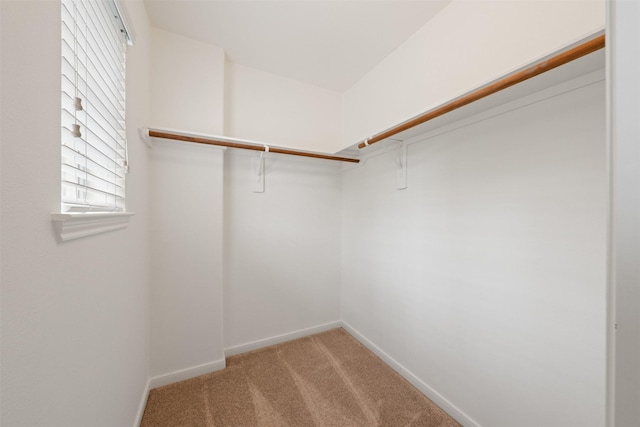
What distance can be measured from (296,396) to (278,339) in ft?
2.11

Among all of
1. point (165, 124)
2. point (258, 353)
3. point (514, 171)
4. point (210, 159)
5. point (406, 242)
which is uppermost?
point (165, 124)

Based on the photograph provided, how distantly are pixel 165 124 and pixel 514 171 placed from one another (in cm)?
217

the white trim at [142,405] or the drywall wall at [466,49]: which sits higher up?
the drywall wall at [466,49]

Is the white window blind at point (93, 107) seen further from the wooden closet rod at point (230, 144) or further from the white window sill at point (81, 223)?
the wooden closet rod at point (230, 144)

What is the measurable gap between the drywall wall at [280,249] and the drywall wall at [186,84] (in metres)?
0.36

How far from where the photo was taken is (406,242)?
1.66m

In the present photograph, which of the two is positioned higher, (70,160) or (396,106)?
(396,106)

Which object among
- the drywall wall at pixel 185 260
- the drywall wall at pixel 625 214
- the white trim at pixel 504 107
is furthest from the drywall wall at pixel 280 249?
the drywall wall at pixel 625 214

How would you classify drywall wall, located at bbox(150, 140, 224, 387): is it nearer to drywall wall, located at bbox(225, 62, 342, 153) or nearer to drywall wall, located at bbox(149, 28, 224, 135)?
drywall wall, located at bbox(149, 28, 224, 135)

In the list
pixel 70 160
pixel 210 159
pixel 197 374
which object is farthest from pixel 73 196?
pixel 197 374

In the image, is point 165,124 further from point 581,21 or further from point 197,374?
point 581,21

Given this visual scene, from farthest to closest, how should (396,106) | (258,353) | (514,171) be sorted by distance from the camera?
(258,353) → (396,106) → (514,171)

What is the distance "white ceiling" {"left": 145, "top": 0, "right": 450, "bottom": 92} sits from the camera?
1387 millimetres

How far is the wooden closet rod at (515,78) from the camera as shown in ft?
2.27
